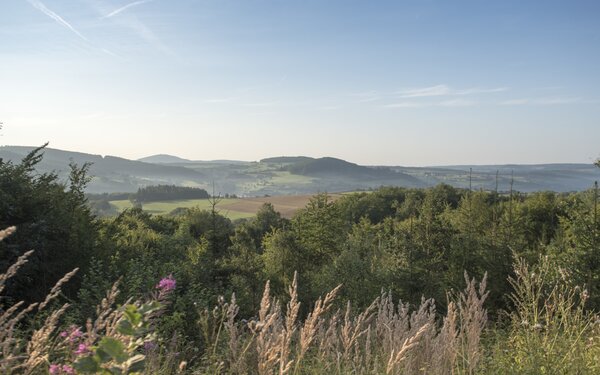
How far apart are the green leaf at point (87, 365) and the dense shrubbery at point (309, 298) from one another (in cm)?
3

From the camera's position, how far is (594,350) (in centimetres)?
442

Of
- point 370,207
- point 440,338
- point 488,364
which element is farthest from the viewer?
point 370,207

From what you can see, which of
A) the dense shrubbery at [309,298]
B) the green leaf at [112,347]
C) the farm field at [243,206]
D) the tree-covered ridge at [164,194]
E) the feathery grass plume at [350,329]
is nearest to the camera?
the green leaf at [112,347]

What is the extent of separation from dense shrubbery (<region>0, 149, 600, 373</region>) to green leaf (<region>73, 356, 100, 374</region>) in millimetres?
32

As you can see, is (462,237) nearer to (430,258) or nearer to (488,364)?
(430,258)

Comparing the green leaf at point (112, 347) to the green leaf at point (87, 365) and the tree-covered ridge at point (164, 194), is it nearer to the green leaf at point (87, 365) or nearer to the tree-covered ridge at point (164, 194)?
the green leaf at point (87, 365)

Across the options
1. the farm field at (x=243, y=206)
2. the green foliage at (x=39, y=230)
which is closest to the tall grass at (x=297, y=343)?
the green foliage at (x=39, y=230)

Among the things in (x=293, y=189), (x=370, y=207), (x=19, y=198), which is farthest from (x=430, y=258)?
(x=293, y=189)

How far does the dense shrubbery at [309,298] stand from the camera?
2670mm

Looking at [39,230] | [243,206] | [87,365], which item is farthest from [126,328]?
[243,206]

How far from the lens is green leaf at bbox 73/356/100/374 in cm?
161

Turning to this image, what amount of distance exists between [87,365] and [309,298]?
21.6 metres

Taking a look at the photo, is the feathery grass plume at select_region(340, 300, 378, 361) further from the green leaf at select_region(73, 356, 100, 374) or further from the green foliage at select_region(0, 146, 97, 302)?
the green foliage at select_region(0, 146, 97, 302)

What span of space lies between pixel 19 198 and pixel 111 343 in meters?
13.9
